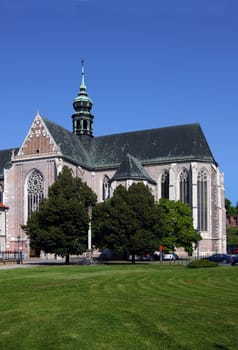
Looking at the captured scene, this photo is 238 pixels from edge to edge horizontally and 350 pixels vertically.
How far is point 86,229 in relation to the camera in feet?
177

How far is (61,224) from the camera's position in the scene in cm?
5238

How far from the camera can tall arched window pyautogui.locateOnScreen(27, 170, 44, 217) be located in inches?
2997

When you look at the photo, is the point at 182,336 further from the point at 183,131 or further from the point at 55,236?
the point at 183,131

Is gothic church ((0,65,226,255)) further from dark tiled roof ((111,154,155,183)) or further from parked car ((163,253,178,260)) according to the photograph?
parked car ((163,253,178,260))

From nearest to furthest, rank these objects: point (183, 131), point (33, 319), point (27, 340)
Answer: point (27, 340)
point (33, 319)
point (183, 131)

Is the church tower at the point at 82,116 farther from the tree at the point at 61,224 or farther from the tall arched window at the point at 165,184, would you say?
the tree at the point at 61,224

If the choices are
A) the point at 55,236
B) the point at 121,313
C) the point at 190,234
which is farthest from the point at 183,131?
the point at 121,313

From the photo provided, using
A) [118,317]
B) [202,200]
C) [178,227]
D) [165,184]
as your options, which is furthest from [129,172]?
[118,317]

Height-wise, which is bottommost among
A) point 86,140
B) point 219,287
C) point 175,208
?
point 219,287

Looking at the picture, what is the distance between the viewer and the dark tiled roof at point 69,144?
77.6 m

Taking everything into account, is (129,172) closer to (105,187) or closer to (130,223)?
(105,187)

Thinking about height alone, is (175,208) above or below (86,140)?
below

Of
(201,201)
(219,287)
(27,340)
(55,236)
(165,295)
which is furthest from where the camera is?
(201,201)

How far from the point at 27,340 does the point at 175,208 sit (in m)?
54.6
